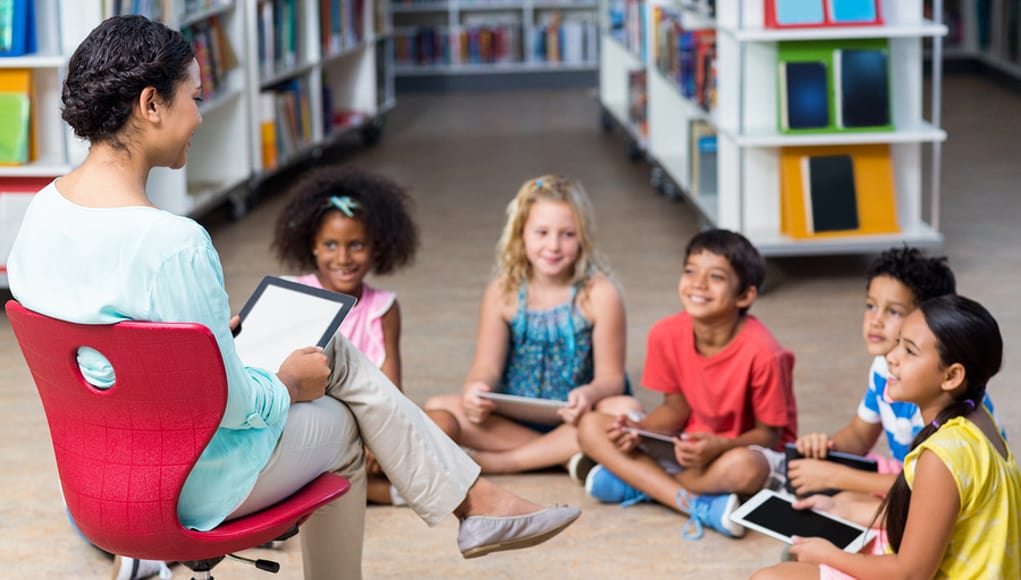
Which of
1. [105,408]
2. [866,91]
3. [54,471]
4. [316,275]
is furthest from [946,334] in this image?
[866,91]

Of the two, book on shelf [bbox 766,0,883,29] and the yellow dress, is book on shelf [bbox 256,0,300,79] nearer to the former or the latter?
book on shelf [bbox 766,0,883,29]

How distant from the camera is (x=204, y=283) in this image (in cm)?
154

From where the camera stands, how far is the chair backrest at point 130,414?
1521 millimetres

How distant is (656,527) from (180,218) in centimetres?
130

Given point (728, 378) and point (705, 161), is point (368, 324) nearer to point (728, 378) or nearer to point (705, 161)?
point (728, 378)

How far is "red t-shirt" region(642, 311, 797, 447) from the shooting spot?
2510mm

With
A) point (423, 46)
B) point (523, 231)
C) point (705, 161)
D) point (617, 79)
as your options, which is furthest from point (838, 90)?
point (423, 46)

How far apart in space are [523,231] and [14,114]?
1.86 metres

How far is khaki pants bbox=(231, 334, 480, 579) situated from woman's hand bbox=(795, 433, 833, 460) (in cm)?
66

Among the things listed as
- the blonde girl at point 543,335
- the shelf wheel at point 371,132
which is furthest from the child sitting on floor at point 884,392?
the shelf wheel at point 371,132

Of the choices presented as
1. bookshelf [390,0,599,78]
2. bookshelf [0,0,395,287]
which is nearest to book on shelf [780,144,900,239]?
bookshelf [0,0,395,287]

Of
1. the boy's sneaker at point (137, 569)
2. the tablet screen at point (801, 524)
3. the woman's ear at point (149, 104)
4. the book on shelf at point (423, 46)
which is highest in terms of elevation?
the book on shelf at point (423, 46)

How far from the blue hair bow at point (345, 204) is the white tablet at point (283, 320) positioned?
0.64 m

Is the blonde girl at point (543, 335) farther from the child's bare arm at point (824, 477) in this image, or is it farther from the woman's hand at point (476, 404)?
the child's bare arm at point (824, 477)
